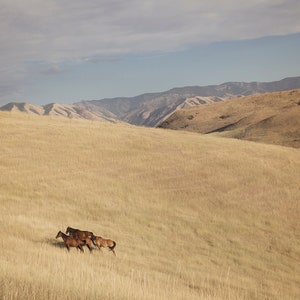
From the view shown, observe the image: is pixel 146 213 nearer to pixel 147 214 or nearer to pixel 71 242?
pixel 147 214

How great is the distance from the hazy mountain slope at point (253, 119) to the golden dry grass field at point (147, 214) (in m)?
46.9

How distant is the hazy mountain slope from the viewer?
94.9 m

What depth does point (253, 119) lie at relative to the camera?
12988 centimetres

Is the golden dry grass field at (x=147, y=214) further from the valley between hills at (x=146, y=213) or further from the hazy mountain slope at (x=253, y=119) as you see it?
the hazy mountain slope at (x=253, y=119)

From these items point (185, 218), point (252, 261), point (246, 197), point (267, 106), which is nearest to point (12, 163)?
point (185, 218)

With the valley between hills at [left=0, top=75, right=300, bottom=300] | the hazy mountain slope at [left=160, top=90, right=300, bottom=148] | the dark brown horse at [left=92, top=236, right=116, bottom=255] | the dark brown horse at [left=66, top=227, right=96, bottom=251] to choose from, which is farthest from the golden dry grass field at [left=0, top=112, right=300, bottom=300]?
the hazy mountain slope at [left=160, top=90, right=300, bottom=148]

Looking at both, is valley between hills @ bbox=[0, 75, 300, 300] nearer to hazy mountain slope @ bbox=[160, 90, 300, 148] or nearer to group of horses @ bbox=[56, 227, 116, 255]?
group of horses @ bbox=[56, 227, 116, 255]

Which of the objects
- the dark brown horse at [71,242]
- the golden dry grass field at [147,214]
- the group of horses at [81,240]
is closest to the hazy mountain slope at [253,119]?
the golden dry grass field at [147,214]

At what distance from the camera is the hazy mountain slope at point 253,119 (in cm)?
9494

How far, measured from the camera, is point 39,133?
4650 centimetres

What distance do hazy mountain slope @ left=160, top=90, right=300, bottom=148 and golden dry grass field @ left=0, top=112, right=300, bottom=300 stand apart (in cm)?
4692

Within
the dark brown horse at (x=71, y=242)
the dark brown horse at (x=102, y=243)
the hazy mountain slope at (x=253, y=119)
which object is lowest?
the dark brown horse at (x=102, y=243)

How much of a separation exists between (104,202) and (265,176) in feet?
56.6

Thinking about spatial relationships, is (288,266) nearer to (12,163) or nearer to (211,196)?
(211,196)
